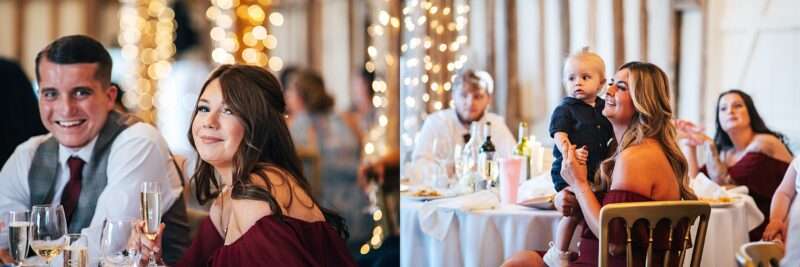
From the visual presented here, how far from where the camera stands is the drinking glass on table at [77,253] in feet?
11.3

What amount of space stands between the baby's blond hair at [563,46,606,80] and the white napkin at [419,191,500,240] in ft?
1.68

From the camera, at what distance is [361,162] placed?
4.22 meters

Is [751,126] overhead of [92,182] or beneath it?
overhead

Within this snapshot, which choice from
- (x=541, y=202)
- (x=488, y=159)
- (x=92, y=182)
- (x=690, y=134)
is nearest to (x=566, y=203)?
(x=541, y=202)

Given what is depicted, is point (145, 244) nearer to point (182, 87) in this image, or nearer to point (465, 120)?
point (182, 87)

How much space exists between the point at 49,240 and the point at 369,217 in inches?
48.3

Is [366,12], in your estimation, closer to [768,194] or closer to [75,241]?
[75,241]

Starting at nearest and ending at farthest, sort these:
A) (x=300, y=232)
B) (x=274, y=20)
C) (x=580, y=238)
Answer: (x=300, y=232), (x=580, y=238), (x=274, y=20)

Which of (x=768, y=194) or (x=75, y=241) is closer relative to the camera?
(x=75, y=241)

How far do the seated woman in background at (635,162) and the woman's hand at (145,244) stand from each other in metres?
1.26

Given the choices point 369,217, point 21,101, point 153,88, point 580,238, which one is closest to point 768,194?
point 580,238

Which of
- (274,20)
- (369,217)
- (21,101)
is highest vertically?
(274,20)

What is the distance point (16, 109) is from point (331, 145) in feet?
3.58

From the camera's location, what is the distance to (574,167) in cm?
372
